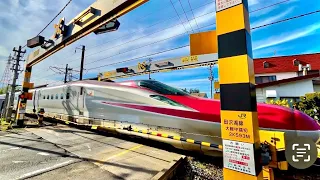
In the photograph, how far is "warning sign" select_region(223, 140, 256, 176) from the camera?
2176 millimetres

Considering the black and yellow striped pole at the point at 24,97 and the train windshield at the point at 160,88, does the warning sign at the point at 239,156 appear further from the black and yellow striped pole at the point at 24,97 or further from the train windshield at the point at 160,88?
the black and yellow striped pole at the point at 24,97

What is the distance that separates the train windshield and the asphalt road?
1.84 meters

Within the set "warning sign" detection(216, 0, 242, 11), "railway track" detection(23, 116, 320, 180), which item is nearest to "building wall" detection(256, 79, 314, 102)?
"railway track" detection(23, 116, 320, 180)

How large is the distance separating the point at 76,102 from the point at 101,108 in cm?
226

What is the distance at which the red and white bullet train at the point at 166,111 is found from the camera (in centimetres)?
380

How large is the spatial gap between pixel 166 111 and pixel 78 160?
8.14 ft

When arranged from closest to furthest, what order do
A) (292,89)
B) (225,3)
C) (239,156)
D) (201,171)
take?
(239,156)
(225,3)
(201,171)
(292,89)

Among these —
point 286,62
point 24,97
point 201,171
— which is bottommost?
point 201,171

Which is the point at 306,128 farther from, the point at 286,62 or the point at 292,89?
the point at 286,62

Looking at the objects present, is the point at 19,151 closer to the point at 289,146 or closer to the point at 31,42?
the point at 289,146

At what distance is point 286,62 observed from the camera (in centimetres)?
2462

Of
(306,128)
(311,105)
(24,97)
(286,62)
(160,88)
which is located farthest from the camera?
(286,62)

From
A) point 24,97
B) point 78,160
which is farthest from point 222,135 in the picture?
point 24,97

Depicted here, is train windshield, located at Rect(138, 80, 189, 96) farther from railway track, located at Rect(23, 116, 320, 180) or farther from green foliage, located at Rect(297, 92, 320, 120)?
green foliage, located at Rect(297, 92, 320, 120)
